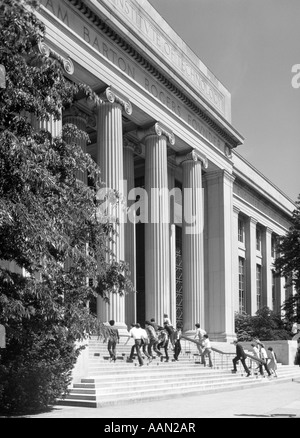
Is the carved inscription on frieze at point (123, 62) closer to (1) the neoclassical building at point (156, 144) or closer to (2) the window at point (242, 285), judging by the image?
(1) the neoclassical building at point (156, 144)

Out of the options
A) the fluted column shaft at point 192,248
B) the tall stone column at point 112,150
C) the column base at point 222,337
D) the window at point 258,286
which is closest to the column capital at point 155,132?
the fluted column shaft at point 192,248

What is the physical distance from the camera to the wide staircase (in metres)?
16.9

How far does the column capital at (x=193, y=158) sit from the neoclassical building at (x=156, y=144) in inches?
3.2

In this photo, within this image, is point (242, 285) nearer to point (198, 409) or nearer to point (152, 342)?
point (152, 342)

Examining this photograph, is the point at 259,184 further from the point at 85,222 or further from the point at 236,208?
the point at 85,222

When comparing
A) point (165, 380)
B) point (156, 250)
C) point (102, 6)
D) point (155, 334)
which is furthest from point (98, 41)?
point (165, 380)

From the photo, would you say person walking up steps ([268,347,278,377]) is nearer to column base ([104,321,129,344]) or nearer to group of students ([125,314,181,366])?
group of students ([125,314,181,366])

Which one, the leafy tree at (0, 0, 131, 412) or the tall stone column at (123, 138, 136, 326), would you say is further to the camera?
the tall stone column at (123, 138, 136, 326)

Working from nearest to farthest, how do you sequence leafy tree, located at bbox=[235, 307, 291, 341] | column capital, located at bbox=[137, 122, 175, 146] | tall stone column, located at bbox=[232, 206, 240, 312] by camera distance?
column capital, located at bbox=[137, 122, 175, 146] → leafy tree, located at bbox=[235, 307, 291, 341] → tall stone column, located at bbox=[232, 206, 240, 312]

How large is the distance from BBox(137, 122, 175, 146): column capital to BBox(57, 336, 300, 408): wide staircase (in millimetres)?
11310

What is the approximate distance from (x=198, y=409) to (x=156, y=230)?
18.0m

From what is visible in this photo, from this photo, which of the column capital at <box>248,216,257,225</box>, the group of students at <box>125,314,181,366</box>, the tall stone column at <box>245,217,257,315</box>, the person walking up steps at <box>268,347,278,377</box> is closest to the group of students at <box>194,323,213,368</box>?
the group of students at <box>125,314,181,366</box>

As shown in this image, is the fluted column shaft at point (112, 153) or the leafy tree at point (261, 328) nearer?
the fluted column shaft at point (112, 153)

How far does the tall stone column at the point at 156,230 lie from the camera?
3297 cm
